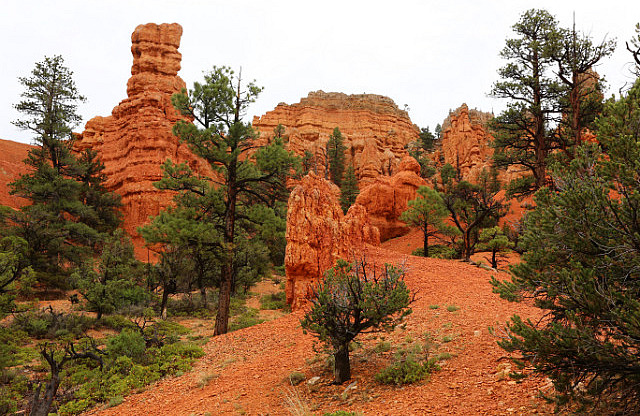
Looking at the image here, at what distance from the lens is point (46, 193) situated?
1072 inches

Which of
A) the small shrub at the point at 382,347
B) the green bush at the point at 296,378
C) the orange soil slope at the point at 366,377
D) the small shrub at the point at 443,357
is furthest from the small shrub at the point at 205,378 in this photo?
the small shrub at the point at 443,357

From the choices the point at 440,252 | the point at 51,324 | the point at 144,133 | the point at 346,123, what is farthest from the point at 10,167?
the point at 346,123

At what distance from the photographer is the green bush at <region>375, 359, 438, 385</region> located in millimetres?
6496

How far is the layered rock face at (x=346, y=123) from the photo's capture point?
65.0m

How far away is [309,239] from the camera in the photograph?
14.4m

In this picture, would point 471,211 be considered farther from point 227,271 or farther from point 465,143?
point 465,143

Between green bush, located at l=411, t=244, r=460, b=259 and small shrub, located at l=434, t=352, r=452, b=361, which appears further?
green bush, located at l=411, t=244, r=460, b=259

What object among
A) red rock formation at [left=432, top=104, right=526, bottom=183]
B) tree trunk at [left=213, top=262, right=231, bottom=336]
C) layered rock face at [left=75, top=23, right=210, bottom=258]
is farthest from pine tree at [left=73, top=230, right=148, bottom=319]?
red rock formation at [left=432, top=104, right=526, bottom=183]

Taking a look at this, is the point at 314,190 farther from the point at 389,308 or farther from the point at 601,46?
the point at 601,46

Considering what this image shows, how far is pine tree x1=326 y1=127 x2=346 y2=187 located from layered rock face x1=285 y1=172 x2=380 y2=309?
38830 millimetres

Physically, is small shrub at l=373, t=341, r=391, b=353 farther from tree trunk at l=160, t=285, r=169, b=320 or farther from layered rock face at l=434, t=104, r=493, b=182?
layered rock face at l=434, t=104, r=493, b=182

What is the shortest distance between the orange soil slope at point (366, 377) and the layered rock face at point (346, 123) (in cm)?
5052

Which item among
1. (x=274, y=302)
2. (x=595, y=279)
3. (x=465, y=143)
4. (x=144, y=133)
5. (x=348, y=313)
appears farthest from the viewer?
(x=465, y=143)

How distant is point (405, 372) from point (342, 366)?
1.28 m
